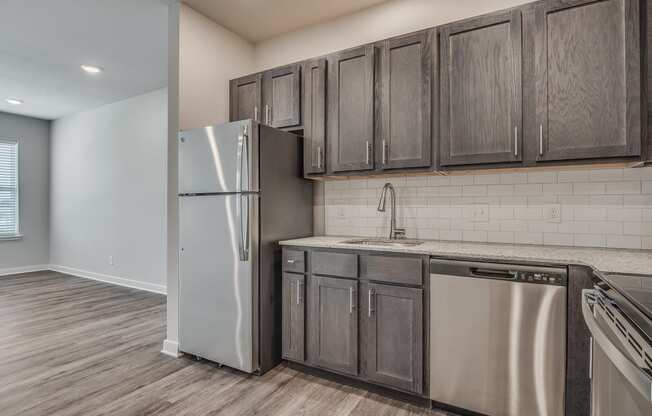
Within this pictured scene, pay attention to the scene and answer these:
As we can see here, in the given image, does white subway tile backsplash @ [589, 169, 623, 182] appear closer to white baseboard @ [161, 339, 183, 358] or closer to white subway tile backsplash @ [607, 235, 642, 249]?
white subway tile backsplash @ [607, 235, 642, 249]

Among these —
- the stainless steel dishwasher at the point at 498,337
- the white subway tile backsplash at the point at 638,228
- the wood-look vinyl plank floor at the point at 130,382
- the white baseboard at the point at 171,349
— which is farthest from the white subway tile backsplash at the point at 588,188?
the white baseboard at the point at 171,349

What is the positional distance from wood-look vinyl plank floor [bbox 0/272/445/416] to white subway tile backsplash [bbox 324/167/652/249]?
1.24 meters

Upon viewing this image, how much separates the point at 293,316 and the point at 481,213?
1557 mm

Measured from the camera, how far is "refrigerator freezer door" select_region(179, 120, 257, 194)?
2.43 meters

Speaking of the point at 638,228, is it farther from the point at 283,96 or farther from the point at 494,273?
the point at 283,96

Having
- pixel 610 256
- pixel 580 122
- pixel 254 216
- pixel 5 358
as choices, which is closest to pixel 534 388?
pixel 610 256

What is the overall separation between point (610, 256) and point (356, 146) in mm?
1647

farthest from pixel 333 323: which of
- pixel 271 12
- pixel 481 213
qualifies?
pixel 271 12

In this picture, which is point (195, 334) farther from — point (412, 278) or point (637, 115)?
point (637, 115)

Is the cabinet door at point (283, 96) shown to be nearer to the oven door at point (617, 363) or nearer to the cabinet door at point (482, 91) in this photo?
the cabinet door at point (482, 91)

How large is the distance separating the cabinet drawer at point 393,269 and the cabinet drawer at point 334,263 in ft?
0.21

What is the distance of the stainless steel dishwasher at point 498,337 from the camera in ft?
5.61

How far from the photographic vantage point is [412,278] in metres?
2.08

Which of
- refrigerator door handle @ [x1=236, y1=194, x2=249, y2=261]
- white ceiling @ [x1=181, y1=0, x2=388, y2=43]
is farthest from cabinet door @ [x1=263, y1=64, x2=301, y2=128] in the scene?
refrigerator door handle @ [x1=236, y1=194, x2=249, y2=261]
